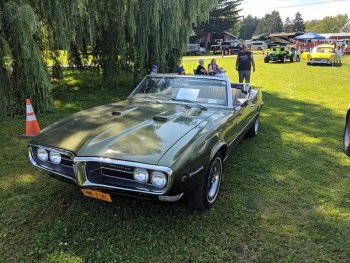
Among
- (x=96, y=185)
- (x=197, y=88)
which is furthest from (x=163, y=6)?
(x=96, y=185)

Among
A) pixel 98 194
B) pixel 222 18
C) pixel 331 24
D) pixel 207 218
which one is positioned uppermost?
pixel 331 24

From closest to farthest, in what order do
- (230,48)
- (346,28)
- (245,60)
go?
(245,60) < (230,48) < (346,28)

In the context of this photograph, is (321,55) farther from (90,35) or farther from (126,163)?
(126,163)

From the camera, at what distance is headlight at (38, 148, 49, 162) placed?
3.42 metres

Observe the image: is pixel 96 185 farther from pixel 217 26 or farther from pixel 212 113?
pixel 217 26

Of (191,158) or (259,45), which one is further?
(259,45)

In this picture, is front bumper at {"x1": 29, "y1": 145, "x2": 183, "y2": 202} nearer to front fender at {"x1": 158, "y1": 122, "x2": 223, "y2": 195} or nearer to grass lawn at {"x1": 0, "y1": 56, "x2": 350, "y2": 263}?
front fender at {"x1": 158, "y1": 122, "x2": 223, "y2": 195}

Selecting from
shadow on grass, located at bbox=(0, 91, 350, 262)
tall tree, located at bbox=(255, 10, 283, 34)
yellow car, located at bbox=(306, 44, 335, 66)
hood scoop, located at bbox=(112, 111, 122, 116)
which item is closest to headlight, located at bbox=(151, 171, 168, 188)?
shadow on grass, located at bbox=(0, 91, 350, 262)

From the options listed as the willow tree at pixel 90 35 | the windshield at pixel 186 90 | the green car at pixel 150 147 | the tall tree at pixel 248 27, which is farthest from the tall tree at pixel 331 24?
the green car at pixel 150 147

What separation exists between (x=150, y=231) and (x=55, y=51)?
272 inches

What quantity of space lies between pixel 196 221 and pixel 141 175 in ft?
3.04

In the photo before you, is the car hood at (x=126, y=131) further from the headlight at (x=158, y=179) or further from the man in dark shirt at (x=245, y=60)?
the man in dark shirt at (x=245, y=60)

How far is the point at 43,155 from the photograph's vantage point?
3.44 m

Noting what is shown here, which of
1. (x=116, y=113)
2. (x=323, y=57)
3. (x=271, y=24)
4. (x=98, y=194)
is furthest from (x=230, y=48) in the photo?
(x=271, y=24)
